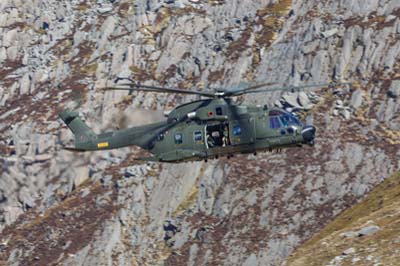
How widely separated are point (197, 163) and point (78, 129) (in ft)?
227

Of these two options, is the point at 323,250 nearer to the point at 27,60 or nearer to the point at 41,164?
the point at 41,164

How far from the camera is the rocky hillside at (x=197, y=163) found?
13525 cm

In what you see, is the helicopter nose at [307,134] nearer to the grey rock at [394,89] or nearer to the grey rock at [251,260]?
the grey rock at [251,260]

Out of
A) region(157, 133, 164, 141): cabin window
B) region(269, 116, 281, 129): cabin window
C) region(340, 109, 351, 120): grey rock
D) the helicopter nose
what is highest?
region(269, 116, 281, 129): cabin window

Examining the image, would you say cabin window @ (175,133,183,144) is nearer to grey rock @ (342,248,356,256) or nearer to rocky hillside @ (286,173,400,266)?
rocky hillside @ (286,173,400,266)

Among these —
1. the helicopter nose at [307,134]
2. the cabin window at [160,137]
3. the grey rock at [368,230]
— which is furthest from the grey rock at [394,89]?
the helicopter nose at [307,134]

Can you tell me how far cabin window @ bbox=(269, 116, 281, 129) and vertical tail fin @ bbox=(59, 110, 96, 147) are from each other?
15.3 meters

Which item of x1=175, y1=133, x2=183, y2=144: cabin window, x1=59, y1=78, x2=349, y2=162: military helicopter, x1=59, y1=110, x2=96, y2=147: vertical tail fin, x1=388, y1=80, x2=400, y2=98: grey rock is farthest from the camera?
x1=388, y1=80, x2=400, y2=98: grey rock

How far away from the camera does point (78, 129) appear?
78.1 m

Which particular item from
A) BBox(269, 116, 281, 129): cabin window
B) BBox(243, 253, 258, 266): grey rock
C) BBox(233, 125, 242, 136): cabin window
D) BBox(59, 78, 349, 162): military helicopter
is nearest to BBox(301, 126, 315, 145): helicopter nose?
BBox(59, 78, 349, 162): military helicopter

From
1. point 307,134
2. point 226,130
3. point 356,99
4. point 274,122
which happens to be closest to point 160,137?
point 226,130

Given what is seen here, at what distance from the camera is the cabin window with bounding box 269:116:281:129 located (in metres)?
67.2

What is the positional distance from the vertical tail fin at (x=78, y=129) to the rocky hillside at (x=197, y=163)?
27.2 m

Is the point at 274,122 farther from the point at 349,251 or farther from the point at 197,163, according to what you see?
the point at 197,163
